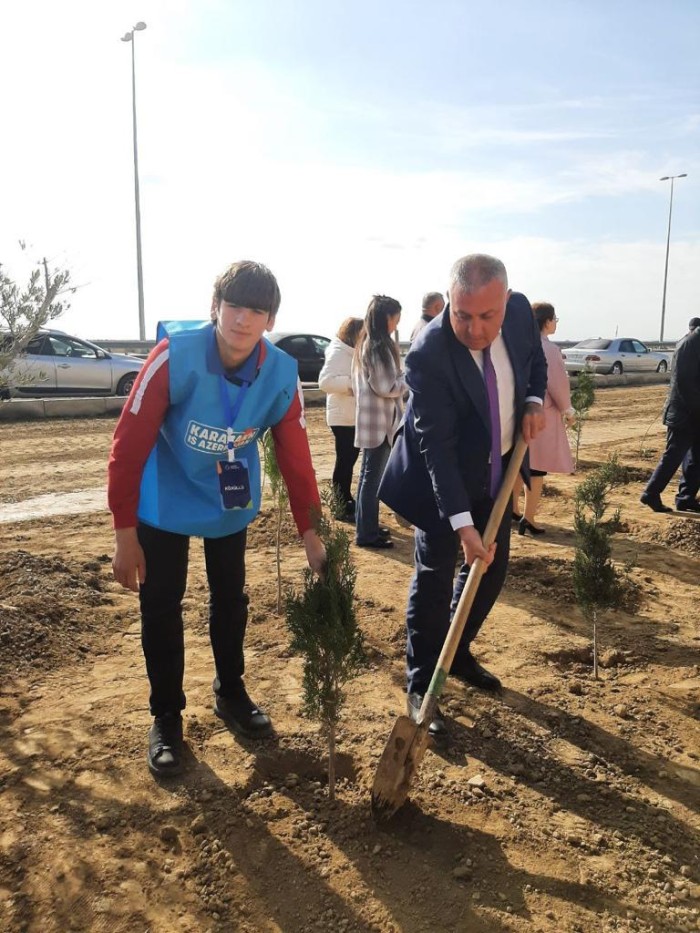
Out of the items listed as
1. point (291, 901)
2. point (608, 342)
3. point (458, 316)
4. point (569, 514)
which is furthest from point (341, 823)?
point (608, 342)

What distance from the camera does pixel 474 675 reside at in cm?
372

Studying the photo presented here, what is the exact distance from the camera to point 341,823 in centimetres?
271

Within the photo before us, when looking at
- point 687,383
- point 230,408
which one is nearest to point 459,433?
point 230,408

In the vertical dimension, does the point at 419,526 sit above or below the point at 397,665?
above

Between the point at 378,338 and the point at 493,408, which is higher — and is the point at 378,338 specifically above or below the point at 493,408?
above

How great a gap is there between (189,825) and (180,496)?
114 cm

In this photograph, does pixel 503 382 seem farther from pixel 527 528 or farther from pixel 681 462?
pixel 681 462

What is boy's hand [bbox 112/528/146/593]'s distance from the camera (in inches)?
108

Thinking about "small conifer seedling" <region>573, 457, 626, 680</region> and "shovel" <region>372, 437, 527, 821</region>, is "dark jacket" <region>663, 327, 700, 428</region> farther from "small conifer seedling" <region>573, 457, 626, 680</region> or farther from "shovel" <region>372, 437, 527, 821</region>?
"shovel" <region>372, 437, 527, 821</region>

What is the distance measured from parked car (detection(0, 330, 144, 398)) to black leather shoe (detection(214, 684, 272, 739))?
12657mm

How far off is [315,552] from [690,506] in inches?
217

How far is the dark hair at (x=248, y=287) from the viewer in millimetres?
2635

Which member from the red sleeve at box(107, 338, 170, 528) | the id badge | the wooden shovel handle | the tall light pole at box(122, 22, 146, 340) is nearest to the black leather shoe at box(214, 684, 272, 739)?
the wooden shovel handle

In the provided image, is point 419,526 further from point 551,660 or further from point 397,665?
point 551,660
